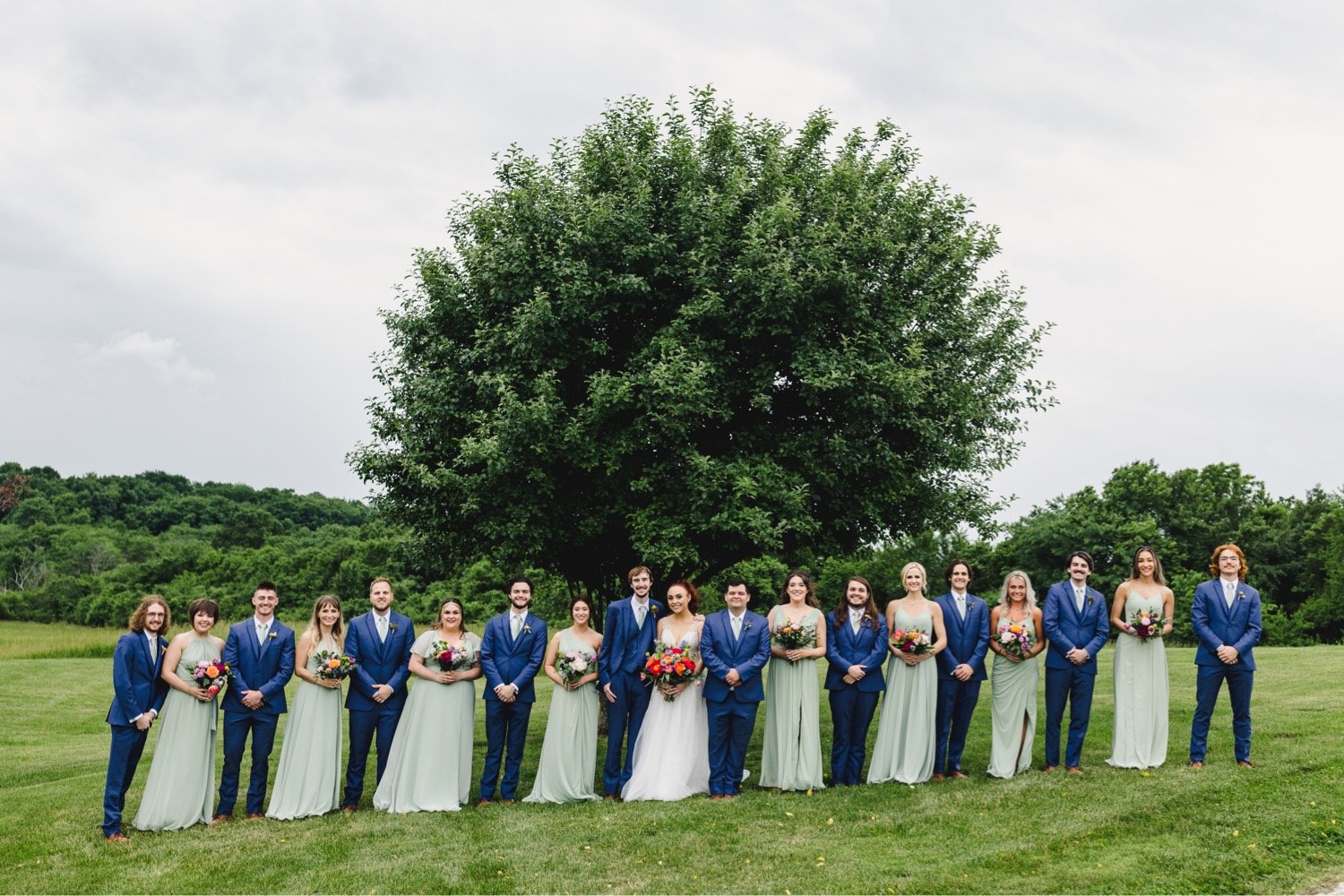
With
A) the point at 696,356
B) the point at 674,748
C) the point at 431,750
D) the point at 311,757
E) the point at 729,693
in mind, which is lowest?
the point at 311,757

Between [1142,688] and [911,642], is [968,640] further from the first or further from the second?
[1142,688]

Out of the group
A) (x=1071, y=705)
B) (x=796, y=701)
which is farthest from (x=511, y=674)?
(x=1071, y=705)

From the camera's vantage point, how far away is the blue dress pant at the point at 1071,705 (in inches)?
452

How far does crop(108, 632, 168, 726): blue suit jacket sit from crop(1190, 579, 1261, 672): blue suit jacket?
10.9 metres

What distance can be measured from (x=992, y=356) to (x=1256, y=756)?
664 cm

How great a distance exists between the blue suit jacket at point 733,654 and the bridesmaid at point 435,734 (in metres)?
2.54

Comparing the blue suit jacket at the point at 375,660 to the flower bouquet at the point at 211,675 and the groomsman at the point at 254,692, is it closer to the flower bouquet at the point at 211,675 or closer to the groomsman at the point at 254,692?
the groomsman at the point at 254,692

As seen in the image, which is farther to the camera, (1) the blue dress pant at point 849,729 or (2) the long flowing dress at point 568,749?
(1) the blue dress pant at point 849,729

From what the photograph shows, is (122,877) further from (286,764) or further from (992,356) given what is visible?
(992,356)

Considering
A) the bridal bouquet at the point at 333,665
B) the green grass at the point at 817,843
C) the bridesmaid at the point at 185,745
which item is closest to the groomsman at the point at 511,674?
the green grass at the point at 817,843

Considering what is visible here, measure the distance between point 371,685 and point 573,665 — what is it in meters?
2.18

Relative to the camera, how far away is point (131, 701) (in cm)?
1057

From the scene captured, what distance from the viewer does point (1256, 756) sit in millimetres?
11773

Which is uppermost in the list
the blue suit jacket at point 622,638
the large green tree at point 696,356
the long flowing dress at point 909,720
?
the large green tree at point 696,356
